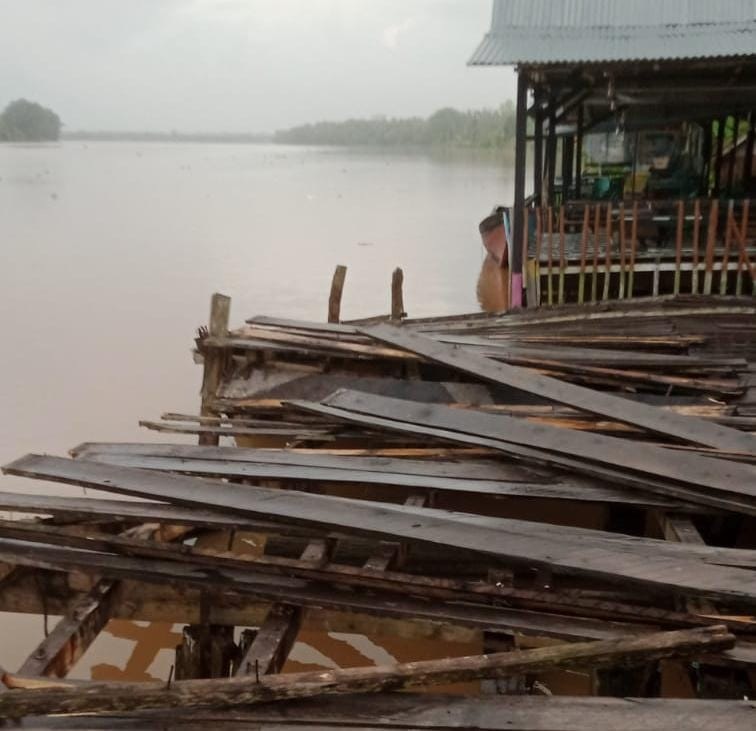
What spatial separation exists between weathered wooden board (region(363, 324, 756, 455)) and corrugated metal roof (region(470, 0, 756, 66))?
461 centimetres

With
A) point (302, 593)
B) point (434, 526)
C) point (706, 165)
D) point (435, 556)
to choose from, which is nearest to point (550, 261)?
point (435, 556)

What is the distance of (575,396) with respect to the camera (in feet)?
18.5

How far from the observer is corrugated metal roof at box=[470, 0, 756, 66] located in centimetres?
970

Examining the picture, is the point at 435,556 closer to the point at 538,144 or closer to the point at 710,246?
the point at 710,246

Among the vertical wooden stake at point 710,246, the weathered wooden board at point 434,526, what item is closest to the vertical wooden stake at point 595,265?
the vertical wooden stake at point 710,246

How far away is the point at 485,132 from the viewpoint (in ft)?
331

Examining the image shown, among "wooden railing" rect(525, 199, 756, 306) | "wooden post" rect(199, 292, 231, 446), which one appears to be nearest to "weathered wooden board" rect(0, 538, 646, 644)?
"wooden post" rect(199, 292, 231, 446)

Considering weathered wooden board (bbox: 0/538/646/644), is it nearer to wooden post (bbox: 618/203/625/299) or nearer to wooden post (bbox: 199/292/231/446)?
wooden post (bbox: 199/292/231/446)

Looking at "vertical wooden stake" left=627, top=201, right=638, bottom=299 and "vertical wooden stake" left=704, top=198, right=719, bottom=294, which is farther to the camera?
"vertical wooden stake" left=627, top=201, right=638, bottom=299

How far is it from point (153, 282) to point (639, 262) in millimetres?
15108

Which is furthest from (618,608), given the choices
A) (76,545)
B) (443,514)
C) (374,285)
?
(374,285)

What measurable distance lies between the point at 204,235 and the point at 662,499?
95.8 ft

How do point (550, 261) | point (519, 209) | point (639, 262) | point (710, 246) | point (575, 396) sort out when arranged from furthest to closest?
point (519, 209)
point (639, 262)
point (550, 261)
point (710, 246)
point (575, 396)

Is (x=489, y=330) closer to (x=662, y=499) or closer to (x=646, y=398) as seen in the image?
(x=646, y=398)
